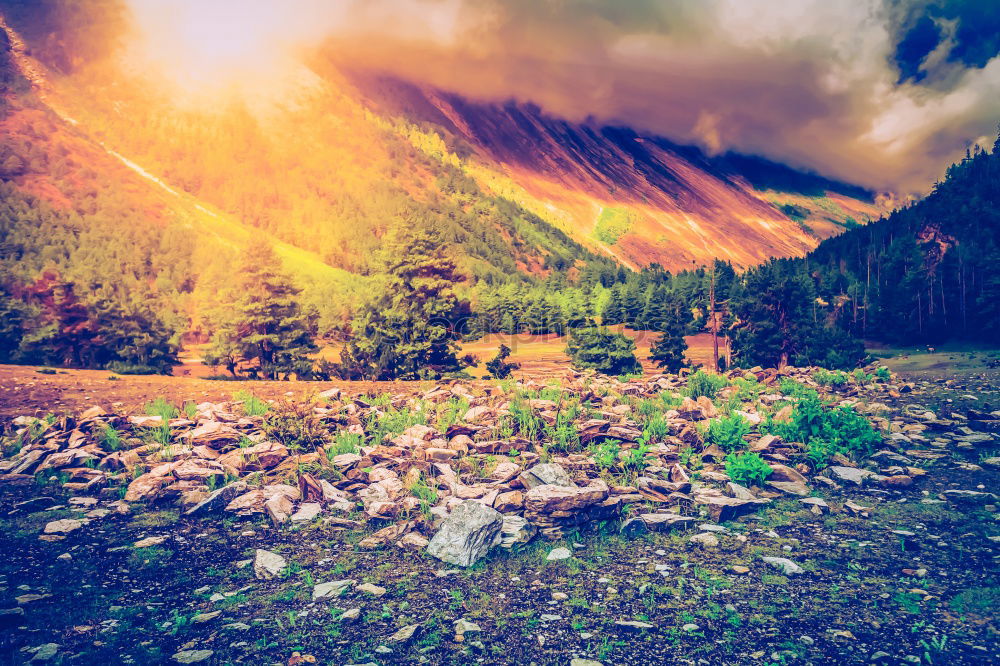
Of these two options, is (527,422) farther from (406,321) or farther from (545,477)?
(406,321)

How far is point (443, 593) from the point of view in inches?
210

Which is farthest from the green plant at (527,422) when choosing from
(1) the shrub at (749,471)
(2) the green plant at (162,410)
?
(2) the green plant at (162,410)

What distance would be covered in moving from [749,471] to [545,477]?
11.3 feet

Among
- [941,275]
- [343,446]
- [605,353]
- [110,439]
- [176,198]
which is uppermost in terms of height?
[176,198]

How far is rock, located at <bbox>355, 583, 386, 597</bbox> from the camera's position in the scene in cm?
532

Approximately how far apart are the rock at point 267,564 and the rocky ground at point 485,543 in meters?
0.03

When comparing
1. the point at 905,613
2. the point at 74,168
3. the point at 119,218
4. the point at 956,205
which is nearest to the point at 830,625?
the point at 905,613

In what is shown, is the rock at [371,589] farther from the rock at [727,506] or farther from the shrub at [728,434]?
the shrub at [728,434]

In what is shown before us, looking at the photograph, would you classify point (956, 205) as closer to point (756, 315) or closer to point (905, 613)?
point (756, 315)

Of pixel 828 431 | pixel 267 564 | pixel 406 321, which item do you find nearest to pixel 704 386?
pixel 828 431

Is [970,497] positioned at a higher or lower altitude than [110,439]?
lower

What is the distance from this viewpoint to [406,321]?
24406 mm

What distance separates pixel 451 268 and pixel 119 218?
5088 inches

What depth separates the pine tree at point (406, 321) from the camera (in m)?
24.3
